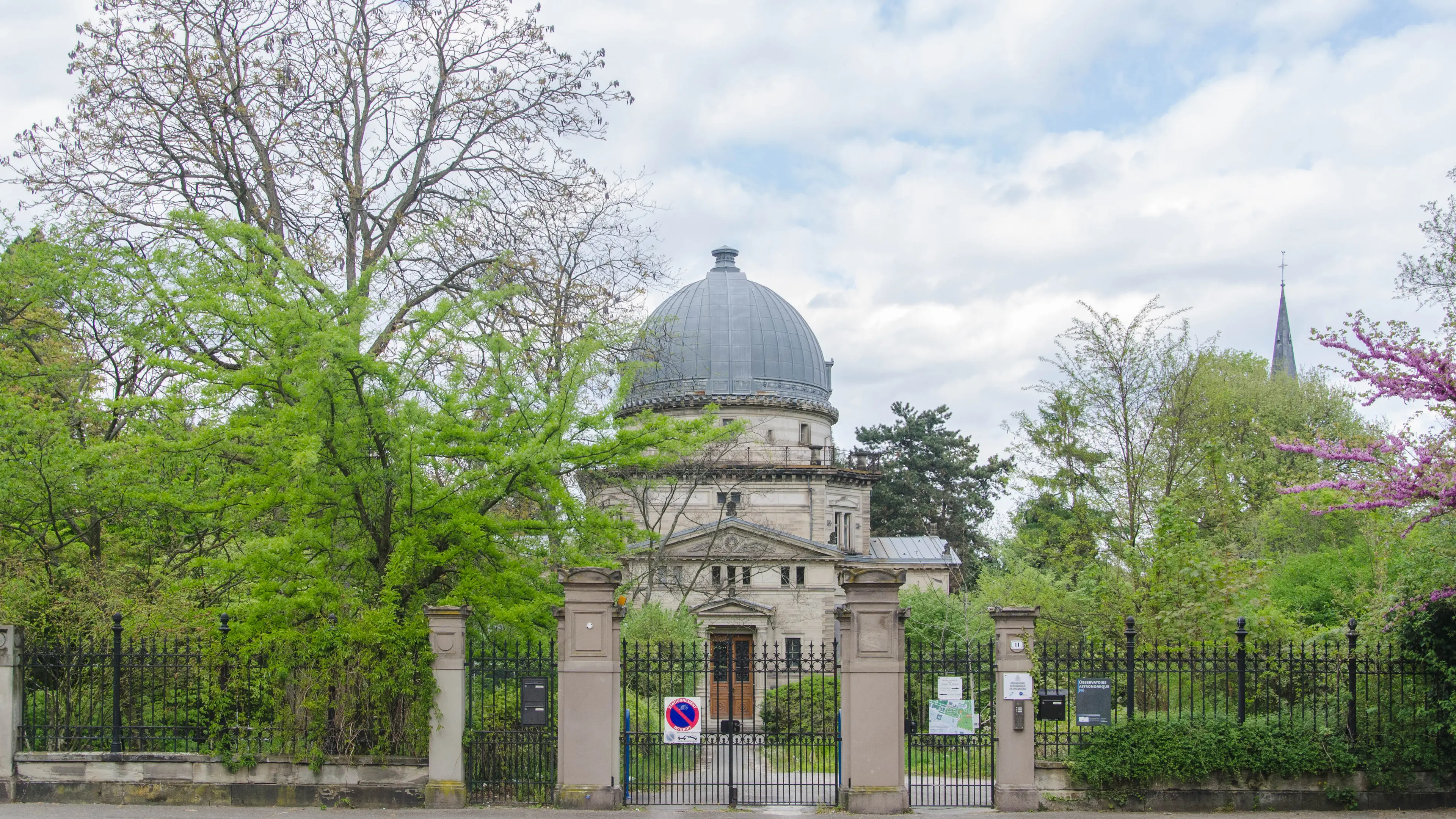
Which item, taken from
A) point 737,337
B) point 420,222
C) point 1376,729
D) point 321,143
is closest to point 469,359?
point 420,222

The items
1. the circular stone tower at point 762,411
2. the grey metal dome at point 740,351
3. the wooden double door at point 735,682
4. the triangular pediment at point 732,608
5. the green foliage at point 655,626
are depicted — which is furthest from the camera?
the grey metal dome at point 740,351

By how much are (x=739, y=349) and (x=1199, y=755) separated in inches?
1417

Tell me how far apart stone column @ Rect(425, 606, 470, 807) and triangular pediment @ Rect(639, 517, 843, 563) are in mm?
26969

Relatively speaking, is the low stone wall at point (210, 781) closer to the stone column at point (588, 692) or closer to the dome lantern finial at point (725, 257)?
the stone column at point (588, 692)

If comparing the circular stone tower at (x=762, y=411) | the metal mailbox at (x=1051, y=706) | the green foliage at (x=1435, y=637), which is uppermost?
the circular stone tower at (x=762, y=411)

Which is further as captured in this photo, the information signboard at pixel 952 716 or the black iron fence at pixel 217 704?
the information signboard at pixel 952 716

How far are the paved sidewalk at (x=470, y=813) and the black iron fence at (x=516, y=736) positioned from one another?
377 mm

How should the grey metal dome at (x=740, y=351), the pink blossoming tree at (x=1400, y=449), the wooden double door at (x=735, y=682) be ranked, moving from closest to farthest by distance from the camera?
the pink blossoming tree at (x=1400, y=449)
the wooden double door at (x=735, y=682)
the grey metal dome at (x=740, y=351)

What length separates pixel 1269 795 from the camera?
15.8 metres

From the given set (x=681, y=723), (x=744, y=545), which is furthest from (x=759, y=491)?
(x=681, y=723)

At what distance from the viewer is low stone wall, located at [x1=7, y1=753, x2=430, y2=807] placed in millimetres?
15727

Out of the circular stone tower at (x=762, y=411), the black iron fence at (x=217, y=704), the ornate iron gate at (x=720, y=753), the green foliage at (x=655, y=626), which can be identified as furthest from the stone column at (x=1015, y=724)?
the circular stone tower at (x=762, y=411)

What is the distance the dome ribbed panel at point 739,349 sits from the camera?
164ft

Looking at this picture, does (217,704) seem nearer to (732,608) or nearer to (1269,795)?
(1269,795)
